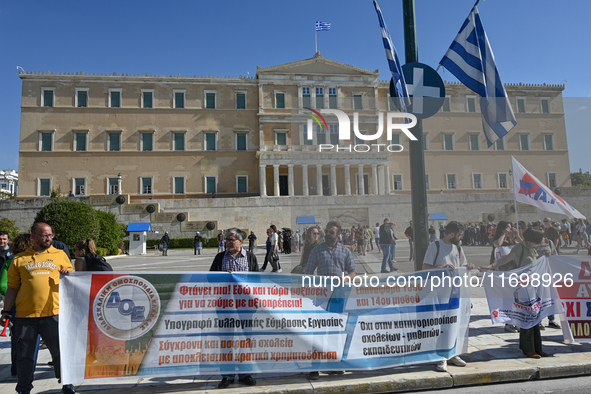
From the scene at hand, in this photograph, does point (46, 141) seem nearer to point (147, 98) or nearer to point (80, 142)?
point (80, 142)

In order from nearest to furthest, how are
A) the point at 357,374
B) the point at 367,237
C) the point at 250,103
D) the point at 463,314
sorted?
1. the point at 357,374
2. the point at 463,314
3. the point at 367,237
4. the point at 250,103

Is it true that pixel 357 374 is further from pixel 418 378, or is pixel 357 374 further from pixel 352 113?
pixel 352 113

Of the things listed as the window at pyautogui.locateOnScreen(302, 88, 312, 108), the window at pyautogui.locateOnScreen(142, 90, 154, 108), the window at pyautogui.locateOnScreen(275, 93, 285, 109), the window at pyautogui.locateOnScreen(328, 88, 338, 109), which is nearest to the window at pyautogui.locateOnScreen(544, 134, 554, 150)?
the window at pyautogui.locateOnScreen(328, 88, 338, 109)

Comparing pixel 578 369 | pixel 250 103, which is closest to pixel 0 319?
pixel 578 369

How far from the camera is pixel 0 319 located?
14.0 feet

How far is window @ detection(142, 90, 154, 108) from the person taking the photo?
1640 inches

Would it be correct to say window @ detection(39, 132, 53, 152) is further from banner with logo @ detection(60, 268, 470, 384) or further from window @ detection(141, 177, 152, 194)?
banner with logo @ detection(60, 268, 470, 384)

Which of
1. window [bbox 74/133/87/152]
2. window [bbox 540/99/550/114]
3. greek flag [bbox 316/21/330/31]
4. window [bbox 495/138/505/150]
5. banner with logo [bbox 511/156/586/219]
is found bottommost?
banner with logo [bbox 511/156/586/219]

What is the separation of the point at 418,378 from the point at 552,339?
113 inches

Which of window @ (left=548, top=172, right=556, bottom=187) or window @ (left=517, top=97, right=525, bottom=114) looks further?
window @ (left=517, top=97, right=525, bottom=114)

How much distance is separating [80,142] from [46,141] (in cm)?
340

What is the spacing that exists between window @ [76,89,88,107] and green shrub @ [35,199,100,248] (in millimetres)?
24386

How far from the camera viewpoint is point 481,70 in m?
6.18

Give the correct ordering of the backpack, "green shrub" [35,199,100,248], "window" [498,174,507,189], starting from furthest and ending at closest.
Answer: "green shrub" [35,199,100,248] < "window" [498,174,507,189] < the backpack
